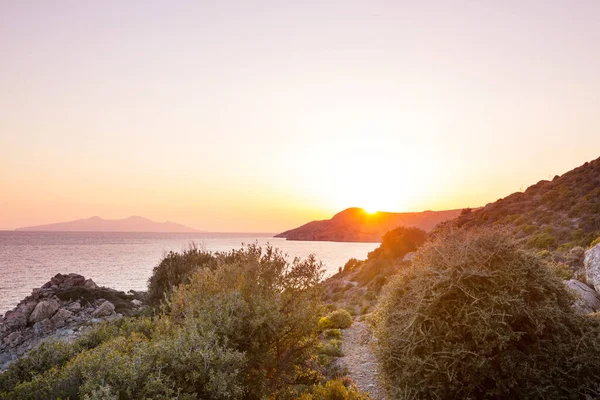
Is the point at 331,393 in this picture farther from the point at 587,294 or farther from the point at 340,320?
the point at 340,320

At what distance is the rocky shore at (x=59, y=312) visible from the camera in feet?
59.1

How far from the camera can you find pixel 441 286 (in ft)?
18.9

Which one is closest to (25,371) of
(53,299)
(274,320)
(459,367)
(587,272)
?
(274,320)

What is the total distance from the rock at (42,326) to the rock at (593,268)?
76.9ft

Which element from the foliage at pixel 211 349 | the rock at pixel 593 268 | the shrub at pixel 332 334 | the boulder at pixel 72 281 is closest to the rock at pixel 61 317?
the boulder at pixel 72 281

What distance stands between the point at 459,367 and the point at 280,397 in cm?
286

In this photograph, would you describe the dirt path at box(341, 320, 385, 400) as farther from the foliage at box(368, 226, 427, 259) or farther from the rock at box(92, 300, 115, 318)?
the foliage at box(368, 226, 427, 259)

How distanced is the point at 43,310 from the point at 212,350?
21.1 meters

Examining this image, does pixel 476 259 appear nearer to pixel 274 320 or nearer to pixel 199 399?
pixel 274 320

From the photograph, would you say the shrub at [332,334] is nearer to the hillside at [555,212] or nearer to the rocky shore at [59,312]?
the rocky shore at [59,312]

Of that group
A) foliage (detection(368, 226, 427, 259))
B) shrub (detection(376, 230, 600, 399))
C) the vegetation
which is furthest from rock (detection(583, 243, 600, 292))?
foliage (detection(368, 226, 427, 259))

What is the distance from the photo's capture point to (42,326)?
19703 millimetres

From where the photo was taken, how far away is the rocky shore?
18000 mm

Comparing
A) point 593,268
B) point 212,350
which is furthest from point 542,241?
point 212,350
